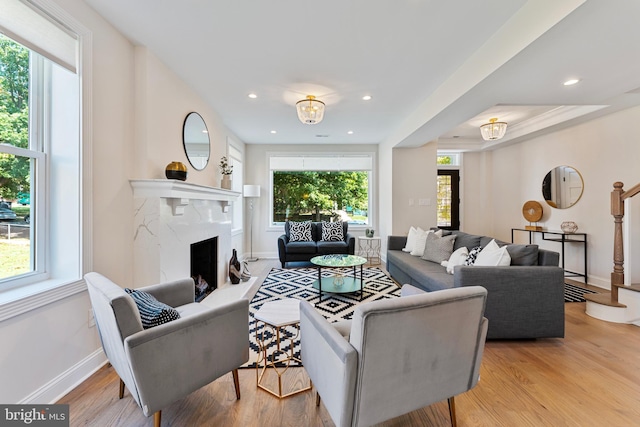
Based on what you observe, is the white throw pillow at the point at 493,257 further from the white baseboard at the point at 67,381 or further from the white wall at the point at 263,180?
the white wall at the point at 263,180

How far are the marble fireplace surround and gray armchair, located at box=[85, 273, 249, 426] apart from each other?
2.85ft

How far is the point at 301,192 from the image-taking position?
21.1ft

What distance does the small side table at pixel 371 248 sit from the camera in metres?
5.66

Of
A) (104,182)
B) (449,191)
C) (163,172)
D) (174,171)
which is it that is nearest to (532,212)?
(449,191)

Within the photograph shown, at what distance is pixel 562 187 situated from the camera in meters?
4.70

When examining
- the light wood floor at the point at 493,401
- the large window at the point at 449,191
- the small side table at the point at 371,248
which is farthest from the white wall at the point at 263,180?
the light wood floor at the point at 493,401

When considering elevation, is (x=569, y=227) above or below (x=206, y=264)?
above

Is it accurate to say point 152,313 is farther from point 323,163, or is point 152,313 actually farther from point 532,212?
point 532,212

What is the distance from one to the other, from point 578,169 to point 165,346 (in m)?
5.85

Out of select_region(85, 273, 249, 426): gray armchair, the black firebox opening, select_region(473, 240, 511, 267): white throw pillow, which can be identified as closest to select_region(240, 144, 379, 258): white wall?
the black firebox opening

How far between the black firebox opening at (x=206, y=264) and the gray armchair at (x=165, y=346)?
197 cm

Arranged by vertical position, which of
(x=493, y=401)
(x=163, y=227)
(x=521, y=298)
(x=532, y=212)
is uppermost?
(x=532, y=212)

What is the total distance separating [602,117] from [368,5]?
14.1 feet

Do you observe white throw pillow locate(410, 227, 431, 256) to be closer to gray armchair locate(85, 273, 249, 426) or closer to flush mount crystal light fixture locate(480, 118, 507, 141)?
flush mount crystal light fixture locate(480, 118, 507, 141)
